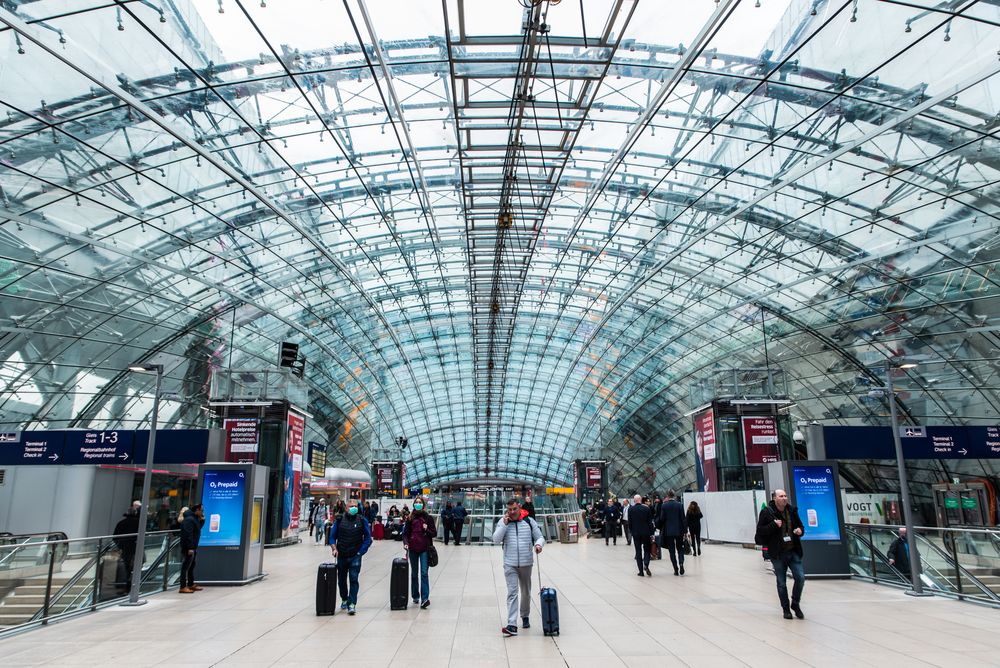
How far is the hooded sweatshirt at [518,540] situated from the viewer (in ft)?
29.6

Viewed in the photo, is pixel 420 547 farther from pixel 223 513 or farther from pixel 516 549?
pixel 223 513

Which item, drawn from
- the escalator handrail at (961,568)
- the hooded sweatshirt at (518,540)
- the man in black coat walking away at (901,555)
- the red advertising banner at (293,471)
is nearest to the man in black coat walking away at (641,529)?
the man in black coat walking away at (901,555)

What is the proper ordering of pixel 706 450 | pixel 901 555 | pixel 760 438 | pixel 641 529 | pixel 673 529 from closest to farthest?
1. pixel 901 555
2. pixel 641 529
3. pixel 673 529
4. pixel 760 438
5. pixel 706 450

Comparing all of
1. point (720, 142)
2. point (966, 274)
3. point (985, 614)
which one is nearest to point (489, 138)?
point (720, 142)

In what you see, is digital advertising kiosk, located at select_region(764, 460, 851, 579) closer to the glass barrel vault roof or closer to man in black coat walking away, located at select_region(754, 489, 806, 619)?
man in black coat walking away, located at select_region(754, 489, 806, 619)

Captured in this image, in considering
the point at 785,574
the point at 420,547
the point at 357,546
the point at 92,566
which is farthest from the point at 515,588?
the point at 92,566

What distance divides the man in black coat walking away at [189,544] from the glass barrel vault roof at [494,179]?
1039cm

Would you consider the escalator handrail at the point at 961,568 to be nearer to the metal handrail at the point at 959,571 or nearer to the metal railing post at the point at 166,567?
the metal handrail at the point at 959,571

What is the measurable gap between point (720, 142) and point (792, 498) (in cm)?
1346

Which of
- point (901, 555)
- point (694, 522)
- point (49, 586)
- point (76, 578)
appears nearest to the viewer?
point (49, 586)

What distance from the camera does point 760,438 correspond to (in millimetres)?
26469

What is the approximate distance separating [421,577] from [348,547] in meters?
1.34

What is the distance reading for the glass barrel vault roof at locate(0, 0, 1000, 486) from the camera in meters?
16.5

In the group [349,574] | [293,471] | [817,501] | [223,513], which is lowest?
[349,574]
